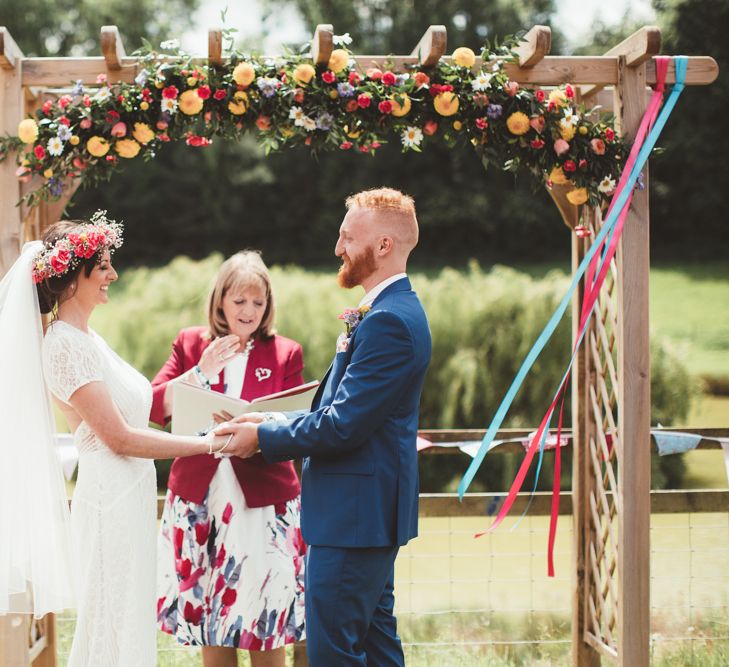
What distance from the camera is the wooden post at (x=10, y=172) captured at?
12.2 ft

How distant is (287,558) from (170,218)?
25.2 meters

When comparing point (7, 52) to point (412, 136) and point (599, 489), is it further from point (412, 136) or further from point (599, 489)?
point (599, 489)

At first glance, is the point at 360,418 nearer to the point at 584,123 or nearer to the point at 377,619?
the point at 377,619

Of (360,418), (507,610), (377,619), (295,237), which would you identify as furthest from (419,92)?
(295,237)

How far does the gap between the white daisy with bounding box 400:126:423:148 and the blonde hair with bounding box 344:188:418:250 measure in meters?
0.66

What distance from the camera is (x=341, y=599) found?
2.92m

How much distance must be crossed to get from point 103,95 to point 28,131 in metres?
0.33

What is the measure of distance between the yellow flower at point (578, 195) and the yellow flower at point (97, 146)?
200 cm

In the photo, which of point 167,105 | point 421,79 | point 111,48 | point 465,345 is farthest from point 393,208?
point 465,345

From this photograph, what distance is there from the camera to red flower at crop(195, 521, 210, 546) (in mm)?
3635

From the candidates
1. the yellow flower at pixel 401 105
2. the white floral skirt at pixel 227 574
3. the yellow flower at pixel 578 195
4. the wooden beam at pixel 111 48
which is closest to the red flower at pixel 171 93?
the wooden beam at pixel 111 48

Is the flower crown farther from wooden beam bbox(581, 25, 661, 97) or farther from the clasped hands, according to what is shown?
wooden beam bbox(581, 25, 661, 97)

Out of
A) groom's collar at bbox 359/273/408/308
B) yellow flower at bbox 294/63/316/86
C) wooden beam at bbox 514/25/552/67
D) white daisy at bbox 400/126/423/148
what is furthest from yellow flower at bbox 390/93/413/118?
groom's collar at bbox 359/273/408/308

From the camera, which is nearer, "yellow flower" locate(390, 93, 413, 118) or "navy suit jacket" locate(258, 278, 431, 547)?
"navy suit jacket" locate(258, 278, 431, 547)
